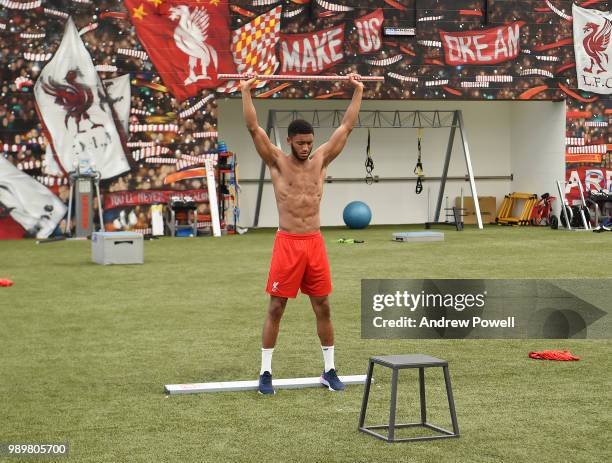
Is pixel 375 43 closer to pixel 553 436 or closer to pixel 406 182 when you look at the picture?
pixel 406 182

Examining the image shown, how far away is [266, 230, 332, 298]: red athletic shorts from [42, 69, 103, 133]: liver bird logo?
53.9ft

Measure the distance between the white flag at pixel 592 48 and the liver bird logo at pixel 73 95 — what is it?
11724 mm

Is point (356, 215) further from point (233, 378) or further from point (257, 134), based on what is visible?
point (257, 134)

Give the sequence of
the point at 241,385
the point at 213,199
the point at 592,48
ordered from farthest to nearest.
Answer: the point at 592,48
the point at 213,199
the point at 241,385

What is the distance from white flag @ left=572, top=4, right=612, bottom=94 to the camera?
2472 centimetres

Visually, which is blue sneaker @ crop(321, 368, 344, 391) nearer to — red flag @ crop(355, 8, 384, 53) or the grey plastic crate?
the grey plastic crate

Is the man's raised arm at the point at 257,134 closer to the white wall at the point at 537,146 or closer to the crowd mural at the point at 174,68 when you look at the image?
the crowd mural at the point at 174,68

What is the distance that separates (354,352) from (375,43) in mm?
16451

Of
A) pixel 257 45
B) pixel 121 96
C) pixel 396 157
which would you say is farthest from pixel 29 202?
pixel 396 157

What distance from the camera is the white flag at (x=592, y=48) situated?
81.1ft

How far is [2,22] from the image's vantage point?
2156 centimetres

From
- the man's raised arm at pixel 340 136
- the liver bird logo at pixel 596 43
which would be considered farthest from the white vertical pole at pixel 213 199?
the man's raised arm at pixel 340 136

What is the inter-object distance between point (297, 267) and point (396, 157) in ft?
68.2

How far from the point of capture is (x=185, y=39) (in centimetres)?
2227
